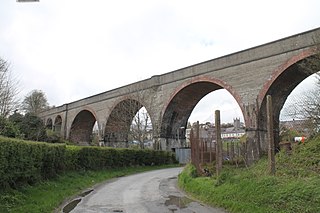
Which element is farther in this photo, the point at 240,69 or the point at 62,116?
the point at 62,116

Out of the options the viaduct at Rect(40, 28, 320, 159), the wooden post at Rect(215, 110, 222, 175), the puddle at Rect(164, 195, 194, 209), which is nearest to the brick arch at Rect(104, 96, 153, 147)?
the viaduct at Rect(40, 28, 320, 159)

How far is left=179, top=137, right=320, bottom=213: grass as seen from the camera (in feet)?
19.4

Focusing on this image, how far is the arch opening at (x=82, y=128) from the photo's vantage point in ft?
148

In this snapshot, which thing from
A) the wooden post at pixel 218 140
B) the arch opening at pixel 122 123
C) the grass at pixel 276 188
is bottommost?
the grass at pixel 276 188

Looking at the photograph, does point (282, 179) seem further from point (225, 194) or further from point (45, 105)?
point (45, 105)

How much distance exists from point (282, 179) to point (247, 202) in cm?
85

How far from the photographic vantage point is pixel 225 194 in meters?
8.10

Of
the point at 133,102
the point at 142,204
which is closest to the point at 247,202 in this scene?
the point at 142,204

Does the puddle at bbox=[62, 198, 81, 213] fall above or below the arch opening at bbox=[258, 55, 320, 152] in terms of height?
below

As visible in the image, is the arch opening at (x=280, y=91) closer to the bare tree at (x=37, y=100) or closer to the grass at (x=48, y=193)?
the grass at (x=48, y=193)

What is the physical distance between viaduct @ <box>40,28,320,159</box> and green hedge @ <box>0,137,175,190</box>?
704cm

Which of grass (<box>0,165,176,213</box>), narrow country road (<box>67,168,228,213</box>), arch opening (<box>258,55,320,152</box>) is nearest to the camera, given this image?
grass (<box>0,165,176,213</box>)

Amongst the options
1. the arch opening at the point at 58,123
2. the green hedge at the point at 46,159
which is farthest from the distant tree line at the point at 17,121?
the arch opening at the point at 58,123

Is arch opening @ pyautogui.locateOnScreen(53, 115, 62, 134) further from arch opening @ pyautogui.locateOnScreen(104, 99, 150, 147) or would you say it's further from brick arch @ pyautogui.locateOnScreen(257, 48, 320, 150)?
brick arch @ pyautogui.locateOnScreen(257, 48, 320, 150)
